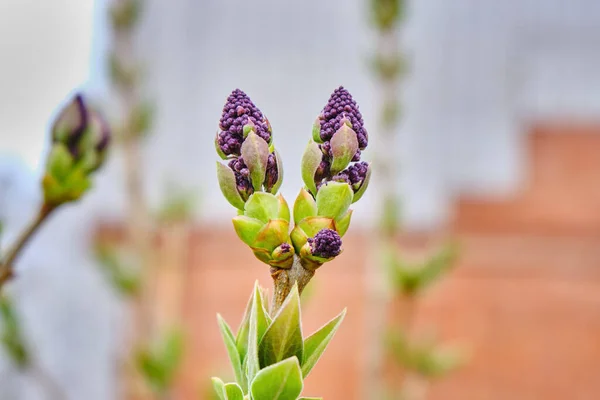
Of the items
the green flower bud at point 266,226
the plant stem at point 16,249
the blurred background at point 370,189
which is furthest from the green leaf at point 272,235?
the blurred background at point 370,189

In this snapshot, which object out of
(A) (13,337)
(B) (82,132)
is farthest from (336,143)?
(A) (13,337)

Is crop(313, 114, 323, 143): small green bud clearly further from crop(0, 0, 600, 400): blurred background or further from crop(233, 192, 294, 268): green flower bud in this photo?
crop(0, 0, 600, 400): blurred background

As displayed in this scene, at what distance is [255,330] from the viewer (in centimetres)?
25

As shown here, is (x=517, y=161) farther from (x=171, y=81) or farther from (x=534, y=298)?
(x=171, y=81)

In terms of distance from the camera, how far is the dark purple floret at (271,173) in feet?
0.82

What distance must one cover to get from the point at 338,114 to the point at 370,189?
1390 millimetres

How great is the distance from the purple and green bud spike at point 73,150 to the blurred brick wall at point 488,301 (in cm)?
161

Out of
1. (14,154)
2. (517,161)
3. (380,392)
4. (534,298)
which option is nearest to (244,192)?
(380,392)

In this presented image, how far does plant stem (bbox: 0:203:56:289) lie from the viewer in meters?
0.37

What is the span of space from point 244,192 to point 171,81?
2.56 metres

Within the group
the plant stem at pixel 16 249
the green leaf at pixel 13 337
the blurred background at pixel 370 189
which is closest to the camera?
the plant stem at pixel 16 249

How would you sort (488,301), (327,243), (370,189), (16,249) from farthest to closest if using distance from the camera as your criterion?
(488,301) → (370,189) → (16,249) → (327,243)

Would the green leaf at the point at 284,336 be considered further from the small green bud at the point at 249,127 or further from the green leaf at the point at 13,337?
the green leaf at the point at 13,337

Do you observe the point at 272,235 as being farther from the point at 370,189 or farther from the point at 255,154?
the point at 370,189
